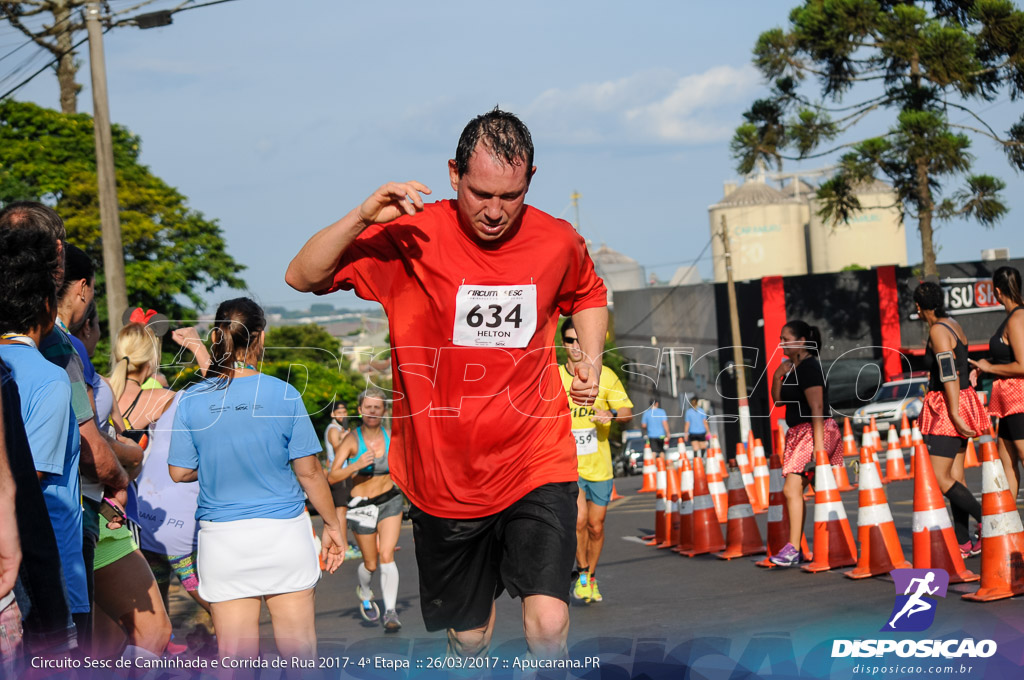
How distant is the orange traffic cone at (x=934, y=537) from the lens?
7.39 m

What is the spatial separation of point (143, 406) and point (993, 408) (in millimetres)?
5851

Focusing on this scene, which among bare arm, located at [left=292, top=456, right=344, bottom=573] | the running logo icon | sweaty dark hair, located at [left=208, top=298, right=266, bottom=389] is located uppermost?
sweaty dark hair, located at [left=208, top=298, right=266, bottom=389]

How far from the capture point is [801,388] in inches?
342

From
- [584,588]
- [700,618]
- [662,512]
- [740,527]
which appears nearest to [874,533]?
[700,618]

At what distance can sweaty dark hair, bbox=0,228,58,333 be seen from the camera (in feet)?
10.9

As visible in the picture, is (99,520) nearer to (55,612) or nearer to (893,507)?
(55,612)

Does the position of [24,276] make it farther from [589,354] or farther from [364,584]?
[364,584]

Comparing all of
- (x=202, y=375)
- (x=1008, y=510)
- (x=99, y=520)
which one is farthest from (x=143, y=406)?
(x=1008, y=510)

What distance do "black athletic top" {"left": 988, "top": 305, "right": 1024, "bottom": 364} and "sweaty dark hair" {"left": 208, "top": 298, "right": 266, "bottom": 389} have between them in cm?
532

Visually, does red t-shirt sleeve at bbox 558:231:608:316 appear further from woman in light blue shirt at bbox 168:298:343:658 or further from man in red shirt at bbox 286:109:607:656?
woman in light blue shirt at bbox 168:298:343:658

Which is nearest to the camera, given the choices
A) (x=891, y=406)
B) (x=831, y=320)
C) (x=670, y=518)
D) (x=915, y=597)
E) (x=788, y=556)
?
(x=915, y=597)

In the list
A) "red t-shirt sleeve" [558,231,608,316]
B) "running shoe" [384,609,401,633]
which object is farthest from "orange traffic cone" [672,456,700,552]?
"red t-shirt sleeve" [558,231,608,316]

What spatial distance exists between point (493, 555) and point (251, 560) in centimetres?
142

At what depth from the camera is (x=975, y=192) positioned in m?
28.0
